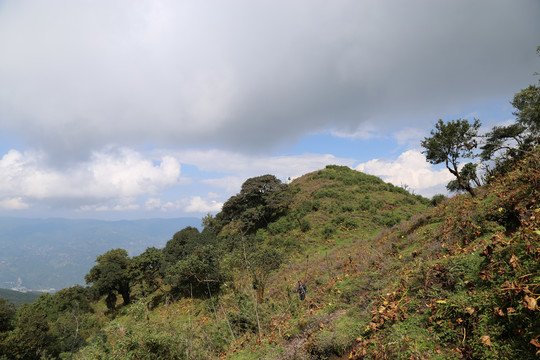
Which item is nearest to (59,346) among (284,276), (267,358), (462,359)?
(284,276)

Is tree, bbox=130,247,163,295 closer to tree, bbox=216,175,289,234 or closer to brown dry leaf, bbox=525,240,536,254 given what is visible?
tree, bbox=216,175,289,234

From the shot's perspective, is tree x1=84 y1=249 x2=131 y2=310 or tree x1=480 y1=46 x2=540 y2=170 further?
tree x1=84 y1=249 x2=131 y2=310

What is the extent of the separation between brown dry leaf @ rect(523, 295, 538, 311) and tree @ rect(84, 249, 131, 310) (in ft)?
109

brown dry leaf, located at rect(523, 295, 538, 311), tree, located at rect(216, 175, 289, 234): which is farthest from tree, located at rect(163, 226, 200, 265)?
brown dry leaf, located at rect(523, 295, 538, 311)

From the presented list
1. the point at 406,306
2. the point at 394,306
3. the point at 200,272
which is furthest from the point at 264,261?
the point at 406,306

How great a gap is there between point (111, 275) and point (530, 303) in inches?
1315

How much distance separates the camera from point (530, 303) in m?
2.44

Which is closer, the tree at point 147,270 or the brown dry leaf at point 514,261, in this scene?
the brown dry leaf at point 514,261

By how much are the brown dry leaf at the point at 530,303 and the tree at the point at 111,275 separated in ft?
109

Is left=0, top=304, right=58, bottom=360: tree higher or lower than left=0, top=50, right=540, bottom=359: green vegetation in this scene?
lower

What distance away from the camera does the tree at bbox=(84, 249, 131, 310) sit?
2630cm

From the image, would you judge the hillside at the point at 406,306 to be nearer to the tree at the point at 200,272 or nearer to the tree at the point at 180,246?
the tree at the point at 200,272

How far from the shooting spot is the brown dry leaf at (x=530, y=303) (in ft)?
7.93

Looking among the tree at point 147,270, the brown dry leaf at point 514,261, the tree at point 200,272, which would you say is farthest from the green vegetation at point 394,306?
the tree at point 147,270
